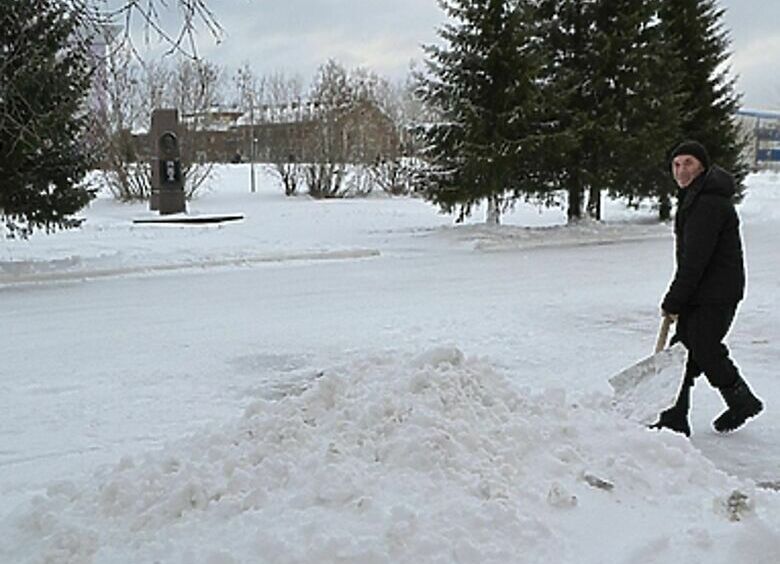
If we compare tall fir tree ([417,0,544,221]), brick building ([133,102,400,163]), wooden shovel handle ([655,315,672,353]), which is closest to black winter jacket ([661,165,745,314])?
wooden shovel handle ([655,315,672,353])

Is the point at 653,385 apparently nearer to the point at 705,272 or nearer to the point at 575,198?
the point at 705,272

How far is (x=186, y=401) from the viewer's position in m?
6.20

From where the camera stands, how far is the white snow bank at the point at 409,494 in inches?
130

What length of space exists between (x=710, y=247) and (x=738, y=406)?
1.06 m

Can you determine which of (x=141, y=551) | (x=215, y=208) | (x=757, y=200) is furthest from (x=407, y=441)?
(x=757, y=200)

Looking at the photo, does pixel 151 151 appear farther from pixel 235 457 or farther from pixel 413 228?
pixel 235 457

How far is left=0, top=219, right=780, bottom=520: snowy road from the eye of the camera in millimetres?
5438

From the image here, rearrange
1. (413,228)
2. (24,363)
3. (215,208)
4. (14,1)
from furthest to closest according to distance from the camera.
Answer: (215,208), (413,228), (24,363), (14,1)

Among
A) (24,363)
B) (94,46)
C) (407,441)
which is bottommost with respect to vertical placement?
(24,363)

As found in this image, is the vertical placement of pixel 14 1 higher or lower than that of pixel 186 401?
higher

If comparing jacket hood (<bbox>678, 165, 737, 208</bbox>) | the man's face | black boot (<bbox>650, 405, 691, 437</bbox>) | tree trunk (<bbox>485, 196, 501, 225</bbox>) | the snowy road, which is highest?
the man's face

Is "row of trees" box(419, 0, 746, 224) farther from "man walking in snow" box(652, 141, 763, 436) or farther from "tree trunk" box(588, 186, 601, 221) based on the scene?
"man walking in snow" box(652, 141, 763, 436)

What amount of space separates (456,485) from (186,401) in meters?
3.19

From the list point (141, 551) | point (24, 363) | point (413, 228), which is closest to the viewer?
point (141, 551)
